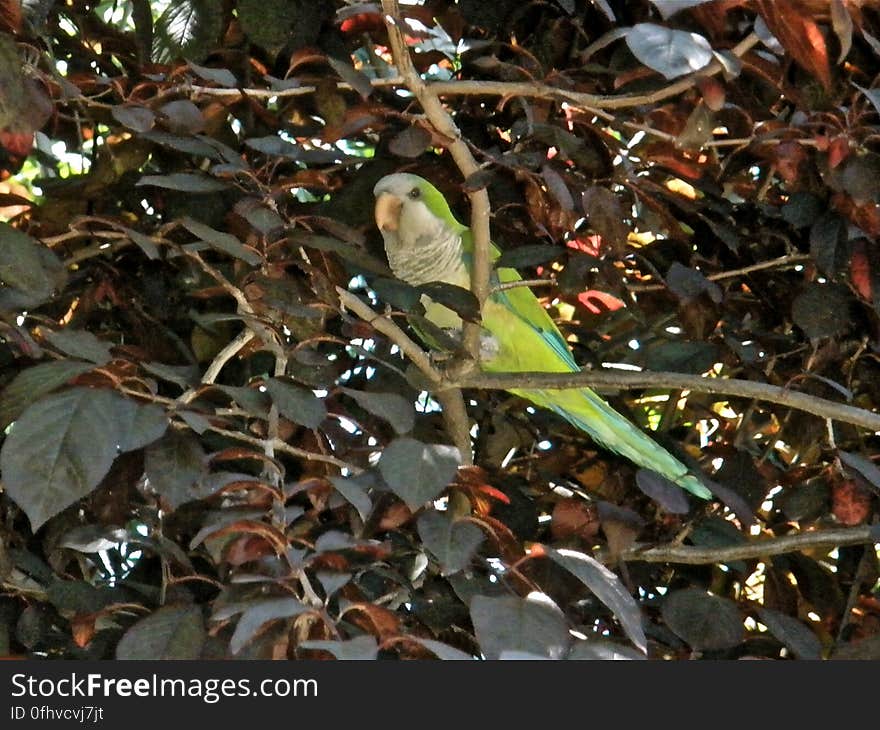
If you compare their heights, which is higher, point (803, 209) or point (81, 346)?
point (81, 346)

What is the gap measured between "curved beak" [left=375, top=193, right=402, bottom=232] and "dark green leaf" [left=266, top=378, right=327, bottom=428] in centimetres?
73

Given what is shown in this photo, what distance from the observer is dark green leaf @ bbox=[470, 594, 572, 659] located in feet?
3.77

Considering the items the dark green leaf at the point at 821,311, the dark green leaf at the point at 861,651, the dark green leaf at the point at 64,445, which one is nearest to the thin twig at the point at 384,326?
the dark green leaf at the point at 64,445

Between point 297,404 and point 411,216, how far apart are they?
0.87m

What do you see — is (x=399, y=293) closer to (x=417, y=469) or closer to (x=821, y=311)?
(x=417, y=469)

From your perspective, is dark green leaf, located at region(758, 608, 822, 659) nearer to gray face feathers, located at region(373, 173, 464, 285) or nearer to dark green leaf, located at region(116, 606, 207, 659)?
dark green leaf, located at region(116, 606, 207, 659)

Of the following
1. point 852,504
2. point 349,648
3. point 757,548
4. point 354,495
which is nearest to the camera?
point 349,648

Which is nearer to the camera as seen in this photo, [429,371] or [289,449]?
[289,449]

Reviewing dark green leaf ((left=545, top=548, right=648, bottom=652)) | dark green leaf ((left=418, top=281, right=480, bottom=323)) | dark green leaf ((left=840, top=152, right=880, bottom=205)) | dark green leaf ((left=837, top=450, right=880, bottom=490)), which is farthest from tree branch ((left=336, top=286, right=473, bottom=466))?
dark green leaf ((left=840, top=152, right=880, bottom=205))

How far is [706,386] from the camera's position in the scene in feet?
5.15

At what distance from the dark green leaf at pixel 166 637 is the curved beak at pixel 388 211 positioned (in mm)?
961

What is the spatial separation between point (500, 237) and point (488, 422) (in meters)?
0.33

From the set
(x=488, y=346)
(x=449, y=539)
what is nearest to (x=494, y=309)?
(x=488, y=346)

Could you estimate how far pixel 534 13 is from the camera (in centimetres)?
201
